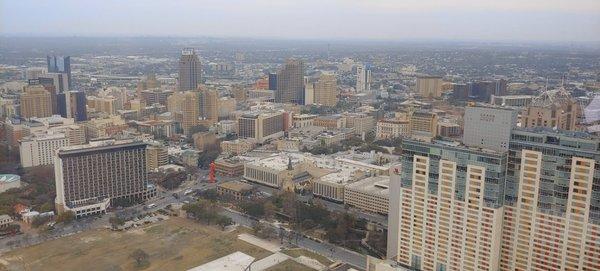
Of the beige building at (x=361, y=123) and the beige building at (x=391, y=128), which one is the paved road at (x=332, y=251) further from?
the beige building at (x=361, y=123)

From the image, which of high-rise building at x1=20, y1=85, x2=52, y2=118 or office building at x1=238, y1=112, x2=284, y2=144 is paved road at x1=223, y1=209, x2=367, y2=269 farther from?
high-rise building at x1=20, y1=85, x2=52, y2=118

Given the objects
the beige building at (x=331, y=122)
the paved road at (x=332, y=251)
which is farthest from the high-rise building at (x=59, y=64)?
the paved road at (x=332, y=251)

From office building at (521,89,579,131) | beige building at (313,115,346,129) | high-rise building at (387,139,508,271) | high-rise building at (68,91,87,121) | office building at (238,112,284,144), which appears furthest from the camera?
high-rise building at (68,91,87,121)

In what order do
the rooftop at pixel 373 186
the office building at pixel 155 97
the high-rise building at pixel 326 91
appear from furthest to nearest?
the high-rise building at pixel 326 91 < the office building at pixel 155 97 < the rooftop at pixel 373 186

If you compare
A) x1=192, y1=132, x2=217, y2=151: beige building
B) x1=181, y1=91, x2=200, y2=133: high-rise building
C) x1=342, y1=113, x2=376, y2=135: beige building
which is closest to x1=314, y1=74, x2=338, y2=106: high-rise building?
x1=342, y1=113, x2=376, y2=135: beige building

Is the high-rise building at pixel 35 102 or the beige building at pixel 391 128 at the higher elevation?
the high-rise building at pixel 35 102

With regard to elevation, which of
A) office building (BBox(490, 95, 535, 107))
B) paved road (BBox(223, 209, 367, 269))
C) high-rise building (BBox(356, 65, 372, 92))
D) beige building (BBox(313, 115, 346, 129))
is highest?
office building (BBox(490, 95, 535, 107))

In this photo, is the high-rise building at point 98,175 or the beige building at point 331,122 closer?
the high-rise building at point 98,175
